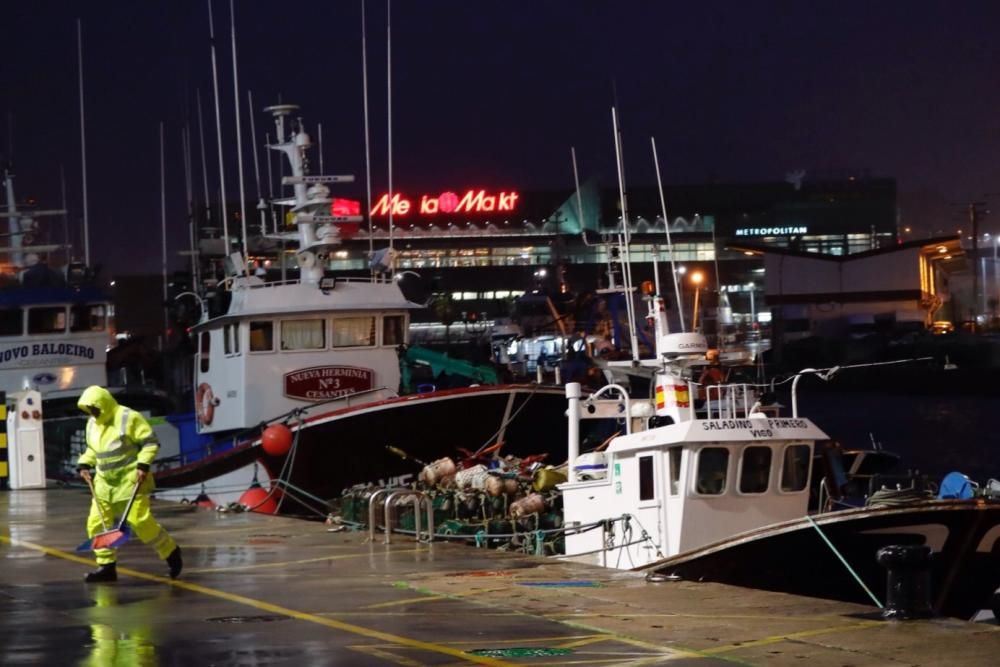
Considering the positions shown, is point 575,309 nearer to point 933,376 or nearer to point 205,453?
point 205,453

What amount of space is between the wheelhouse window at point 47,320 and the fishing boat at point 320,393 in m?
8.78

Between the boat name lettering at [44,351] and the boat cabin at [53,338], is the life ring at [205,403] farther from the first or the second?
the boat name lettering at [44,351]

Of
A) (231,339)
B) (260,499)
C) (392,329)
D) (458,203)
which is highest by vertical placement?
(458,203)

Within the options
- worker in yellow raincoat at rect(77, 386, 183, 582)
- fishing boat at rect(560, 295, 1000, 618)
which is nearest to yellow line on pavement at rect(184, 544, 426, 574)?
worker in yellow raincoat at rect(77, 386, 183, 582)

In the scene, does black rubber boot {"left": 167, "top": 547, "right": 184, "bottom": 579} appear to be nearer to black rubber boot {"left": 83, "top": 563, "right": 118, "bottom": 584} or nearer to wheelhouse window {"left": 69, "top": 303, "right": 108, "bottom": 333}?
black rubber boot {"left": 83, "top": 563, "right": 118, "bottom": 584}

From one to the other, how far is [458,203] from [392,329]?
80441mm

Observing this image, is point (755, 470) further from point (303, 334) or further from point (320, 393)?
point (303, 334)

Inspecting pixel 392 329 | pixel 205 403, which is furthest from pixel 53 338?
pixel 392 329

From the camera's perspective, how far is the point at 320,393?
85.8ft

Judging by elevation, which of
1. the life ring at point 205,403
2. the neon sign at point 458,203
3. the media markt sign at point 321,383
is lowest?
the life ring at point 205,403

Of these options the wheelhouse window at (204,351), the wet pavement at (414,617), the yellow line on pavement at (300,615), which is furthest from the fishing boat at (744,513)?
the wheelhouse window at (204,351)

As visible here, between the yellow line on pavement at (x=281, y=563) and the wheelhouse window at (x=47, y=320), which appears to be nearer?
the yellow line on pavement at (x=281, y=563)

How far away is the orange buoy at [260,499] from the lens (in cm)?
2423

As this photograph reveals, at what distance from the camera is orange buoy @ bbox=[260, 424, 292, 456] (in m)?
24.3
